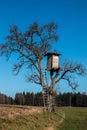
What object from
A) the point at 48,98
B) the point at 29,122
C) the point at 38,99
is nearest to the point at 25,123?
the point at 29,122

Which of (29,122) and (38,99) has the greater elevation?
(38,99)

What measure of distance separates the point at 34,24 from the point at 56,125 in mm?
13169

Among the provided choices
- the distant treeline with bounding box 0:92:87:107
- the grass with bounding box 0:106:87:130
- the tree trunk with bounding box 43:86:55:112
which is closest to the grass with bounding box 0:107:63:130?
the grass with bounding box 0:106:87:130

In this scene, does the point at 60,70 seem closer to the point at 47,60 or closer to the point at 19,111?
the point at 47,60

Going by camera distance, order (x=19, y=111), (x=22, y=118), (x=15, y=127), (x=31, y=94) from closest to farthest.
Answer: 1. (x=15, y=127)
2. (x=22, y=118)
3. (x=19, y=111)
4. (x=31, y=94)

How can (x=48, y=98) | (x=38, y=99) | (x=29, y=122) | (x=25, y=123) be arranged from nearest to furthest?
(x=25, y=123) < (x=29, y=122) < (x=48, y=98) < (x=38, y=99)

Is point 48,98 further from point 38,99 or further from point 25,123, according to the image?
point 38,99

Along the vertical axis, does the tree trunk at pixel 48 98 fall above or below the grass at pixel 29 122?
above

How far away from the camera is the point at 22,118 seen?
21641 mm

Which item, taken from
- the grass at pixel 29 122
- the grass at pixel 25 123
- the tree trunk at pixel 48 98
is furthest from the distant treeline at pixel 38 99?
the grass at pixel 25 123

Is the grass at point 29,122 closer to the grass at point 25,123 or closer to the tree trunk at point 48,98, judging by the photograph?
the grass at point 25,123

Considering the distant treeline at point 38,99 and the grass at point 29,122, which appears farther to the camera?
the distant treeline at point 38,99

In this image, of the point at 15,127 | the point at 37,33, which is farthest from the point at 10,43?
the point at 15,127

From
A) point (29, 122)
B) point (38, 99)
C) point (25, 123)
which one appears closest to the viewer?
point (25, 123)
